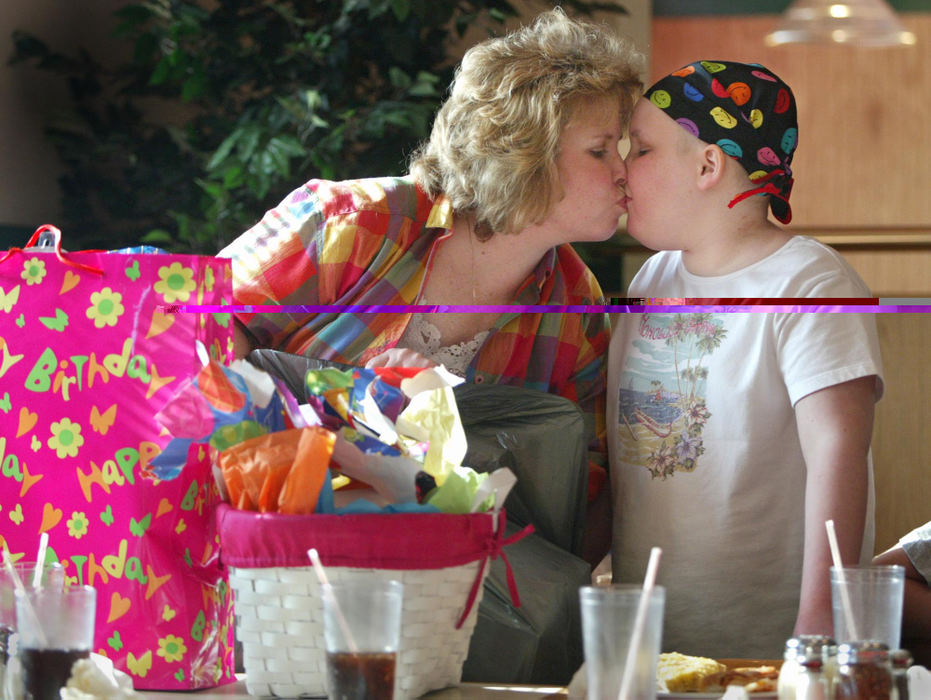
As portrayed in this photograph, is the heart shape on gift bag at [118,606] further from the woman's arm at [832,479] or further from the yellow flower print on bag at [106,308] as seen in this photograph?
the woman's arm at [832,479]

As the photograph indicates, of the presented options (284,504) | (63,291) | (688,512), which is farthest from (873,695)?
(63,291)

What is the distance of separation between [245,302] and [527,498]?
38 centimetres

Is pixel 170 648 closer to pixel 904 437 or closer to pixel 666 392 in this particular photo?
pixel 666 392

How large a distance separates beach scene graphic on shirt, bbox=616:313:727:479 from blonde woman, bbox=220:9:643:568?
0.29ft

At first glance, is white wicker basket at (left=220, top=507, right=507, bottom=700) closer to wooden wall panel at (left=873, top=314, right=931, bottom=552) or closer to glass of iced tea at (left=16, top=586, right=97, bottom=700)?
glass of iced tea at (left=16, top=586, right=97, bottom=700)

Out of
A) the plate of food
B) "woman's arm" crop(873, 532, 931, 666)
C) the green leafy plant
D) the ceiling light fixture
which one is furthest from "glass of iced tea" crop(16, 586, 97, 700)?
the ceiling light fixture

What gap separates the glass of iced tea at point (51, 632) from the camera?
852 millimetres

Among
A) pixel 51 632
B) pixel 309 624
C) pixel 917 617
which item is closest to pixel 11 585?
pixel 51 632

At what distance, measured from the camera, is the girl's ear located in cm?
137

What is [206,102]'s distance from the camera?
2.99m

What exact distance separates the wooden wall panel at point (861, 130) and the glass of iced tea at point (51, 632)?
8.56 ft

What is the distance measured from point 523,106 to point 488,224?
150 mm

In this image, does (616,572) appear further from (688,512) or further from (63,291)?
(63,291)

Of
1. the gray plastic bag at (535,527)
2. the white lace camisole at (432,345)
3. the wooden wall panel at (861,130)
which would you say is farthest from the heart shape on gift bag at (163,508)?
the wooden wall panel at (861,130)
